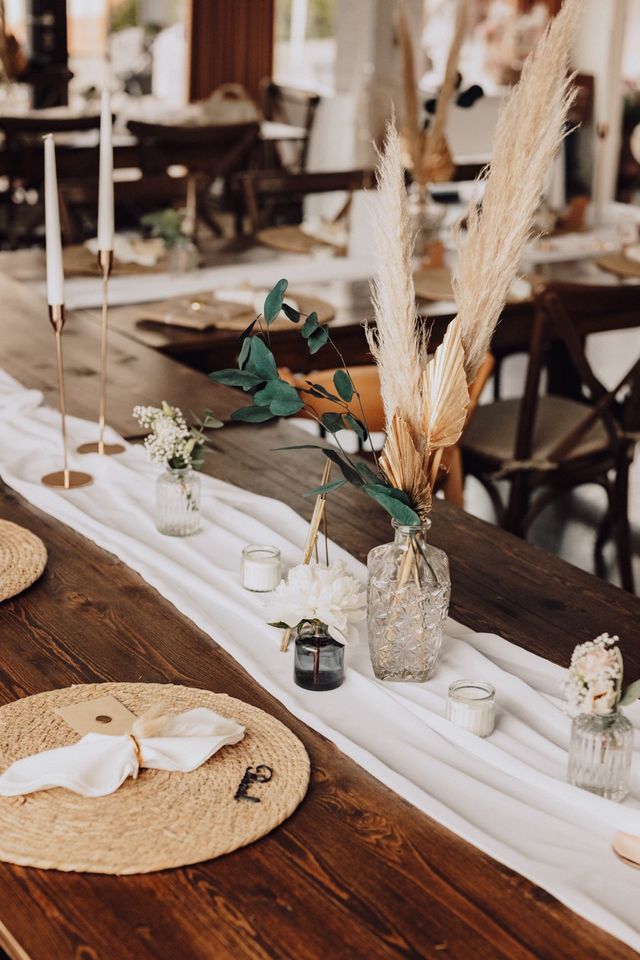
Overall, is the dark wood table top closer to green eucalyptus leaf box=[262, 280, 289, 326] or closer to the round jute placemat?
the round jute placemat

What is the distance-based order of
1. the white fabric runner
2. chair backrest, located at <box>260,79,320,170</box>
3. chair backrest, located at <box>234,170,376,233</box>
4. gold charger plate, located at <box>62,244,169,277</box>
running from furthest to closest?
chair backrest, located at <box>260,79,320,170</box>
chair backrest, located at <box>234,170,376,233</box>
gold charger plate, located at <box>62,244,169,277</box>
the white fabric runner

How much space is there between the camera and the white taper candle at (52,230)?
180 cm

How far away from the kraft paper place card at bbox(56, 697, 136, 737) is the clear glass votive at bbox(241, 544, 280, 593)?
1.07 ft

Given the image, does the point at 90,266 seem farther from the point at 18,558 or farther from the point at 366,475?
the point at 366,475

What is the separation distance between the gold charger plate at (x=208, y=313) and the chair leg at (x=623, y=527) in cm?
86

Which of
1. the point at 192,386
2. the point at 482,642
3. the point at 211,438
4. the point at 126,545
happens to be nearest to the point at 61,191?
the point at 192,386

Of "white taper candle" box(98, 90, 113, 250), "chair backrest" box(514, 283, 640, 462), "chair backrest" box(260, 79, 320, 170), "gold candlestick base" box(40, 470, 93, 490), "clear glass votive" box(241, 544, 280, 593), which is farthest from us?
"chair backrest" box(260, 79, 320, 170)

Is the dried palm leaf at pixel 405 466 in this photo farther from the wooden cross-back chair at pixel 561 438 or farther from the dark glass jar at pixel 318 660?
the wooden cross-back chair at pixel 561 438

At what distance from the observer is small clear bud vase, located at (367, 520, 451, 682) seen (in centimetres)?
135

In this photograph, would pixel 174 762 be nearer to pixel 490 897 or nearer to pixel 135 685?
pixel 135 685

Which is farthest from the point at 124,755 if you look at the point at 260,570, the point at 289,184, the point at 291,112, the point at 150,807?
the point at 291,112

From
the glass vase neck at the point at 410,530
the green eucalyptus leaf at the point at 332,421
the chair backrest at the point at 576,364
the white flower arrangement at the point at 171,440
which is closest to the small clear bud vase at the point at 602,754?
A: the glass vase neck at the point at 410,530

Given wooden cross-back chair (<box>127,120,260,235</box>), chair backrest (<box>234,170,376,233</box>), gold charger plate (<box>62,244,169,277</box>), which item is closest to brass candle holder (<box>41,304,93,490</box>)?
gold charger plate (<box>62,244,169,277</box>)

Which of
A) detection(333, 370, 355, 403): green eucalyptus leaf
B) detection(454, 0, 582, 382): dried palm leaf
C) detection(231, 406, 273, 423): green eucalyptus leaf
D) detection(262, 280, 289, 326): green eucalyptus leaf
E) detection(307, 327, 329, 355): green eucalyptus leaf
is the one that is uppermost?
detection(454, 0, 582, 382): dried palm leaf
